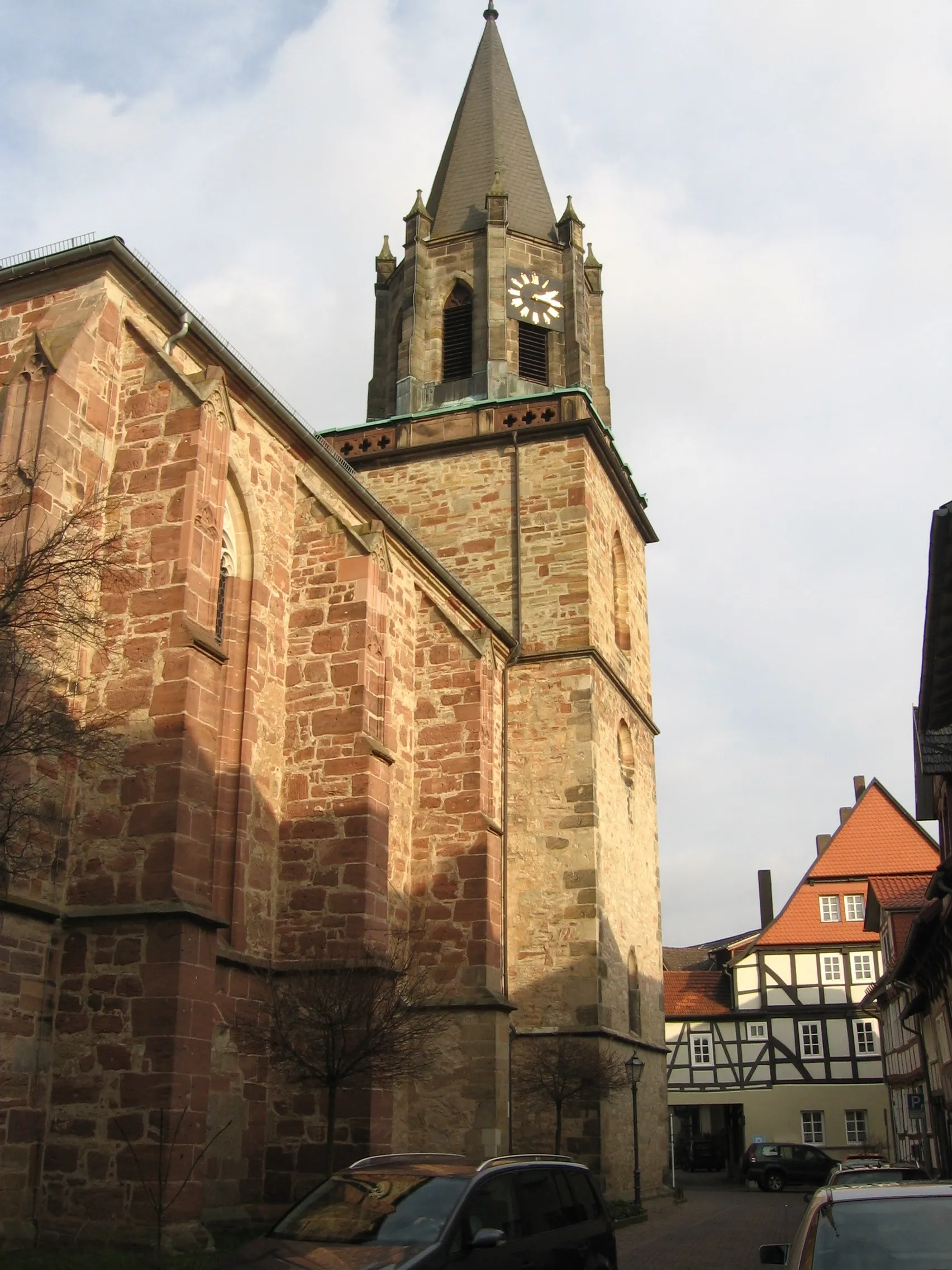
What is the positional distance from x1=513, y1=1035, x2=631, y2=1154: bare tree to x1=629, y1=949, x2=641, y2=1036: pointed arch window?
8.65 ft

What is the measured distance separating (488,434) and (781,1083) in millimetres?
24246

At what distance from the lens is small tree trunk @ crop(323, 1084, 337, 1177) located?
40.7ft

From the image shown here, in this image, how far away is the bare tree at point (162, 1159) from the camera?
10.4 m

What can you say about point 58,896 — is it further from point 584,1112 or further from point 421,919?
point 584,1112

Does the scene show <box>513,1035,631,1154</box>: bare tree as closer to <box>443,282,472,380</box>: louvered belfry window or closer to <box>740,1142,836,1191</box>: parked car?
<box>443,282,472,380</box>: louvered belfry window

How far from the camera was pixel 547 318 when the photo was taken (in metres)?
27.0

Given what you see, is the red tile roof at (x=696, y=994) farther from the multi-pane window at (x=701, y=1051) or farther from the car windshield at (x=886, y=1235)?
the car windshield at (x=886, y=1235)

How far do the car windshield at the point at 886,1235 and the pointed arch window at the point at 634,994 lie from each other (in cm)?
1757

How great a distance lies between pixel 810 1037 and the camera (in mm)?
39500

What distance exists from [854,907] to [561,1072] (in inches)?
969

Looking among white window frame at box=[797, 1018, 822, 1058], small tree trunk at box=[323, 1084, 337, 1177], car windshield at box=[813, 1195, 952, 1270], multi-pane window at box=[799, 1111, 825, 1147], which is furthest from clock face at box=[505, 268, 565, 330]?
multi-pane window at box=[799, 1111, 825, 1147]

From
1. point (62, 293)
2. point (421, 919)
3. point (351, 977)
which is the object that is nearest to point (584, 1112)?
point (421, 919)

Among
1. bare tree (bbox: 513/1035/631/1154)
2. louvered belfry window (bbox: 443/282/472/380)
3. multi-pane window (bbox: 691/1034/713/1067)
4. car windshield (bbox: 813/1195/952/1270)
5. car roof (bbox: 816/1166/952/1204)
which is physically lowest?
car windshield (bbox: 813/1195/952/1270)

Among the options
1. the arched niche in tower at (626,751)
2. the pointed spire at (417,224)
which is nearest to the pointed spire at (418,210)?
the pointed spire at (417,224)
